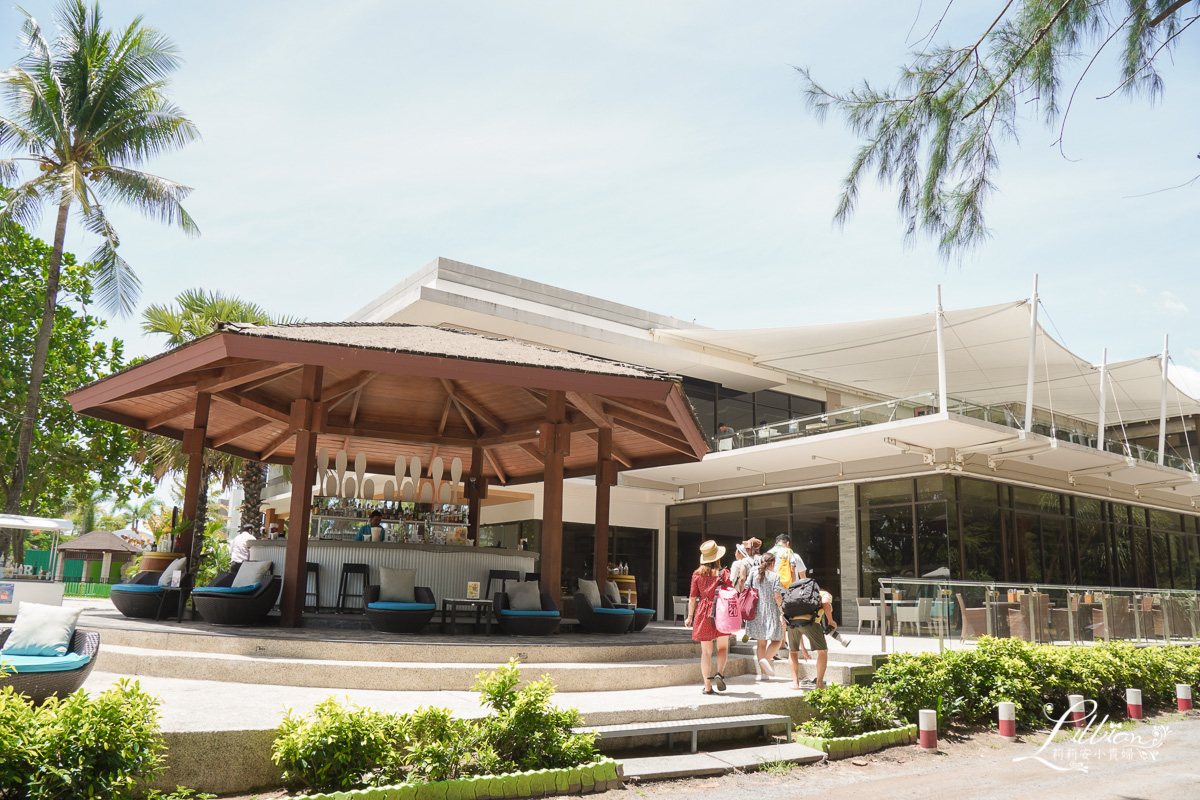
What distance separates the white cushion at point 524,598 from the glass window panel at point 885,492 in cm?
1165

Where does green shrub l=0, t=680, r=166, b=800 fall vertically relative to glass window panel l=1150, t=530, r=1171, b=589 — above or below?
below

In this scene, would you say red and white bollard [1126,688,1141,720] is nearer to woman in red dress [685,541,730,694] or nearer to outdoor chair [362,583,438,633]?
woman in red dress [685,541,730,694]

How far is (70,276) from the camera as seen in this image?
19469 millimetres

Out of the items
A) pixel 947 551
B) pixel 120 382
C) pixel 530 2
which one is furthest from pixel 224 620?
pixel 947 551

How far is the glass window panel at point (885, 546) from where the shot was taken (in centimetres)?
1842

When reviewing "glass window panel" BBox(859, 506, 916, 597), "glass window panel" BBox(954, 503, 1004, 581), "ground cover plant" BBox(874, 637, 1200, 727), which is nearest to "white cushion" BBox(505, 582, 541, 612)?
"ground cover plant" BBox(874, 637, 1200, 727)

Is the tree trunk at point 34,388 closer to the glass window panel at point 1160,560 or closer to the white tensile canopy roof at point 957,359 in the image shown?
the white tensile canopy roof at point 957,359

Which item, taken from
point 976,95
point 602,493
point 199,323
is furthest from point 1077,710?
point 199,323

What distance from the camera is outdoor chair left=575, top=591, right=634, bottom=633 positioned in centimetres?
1076

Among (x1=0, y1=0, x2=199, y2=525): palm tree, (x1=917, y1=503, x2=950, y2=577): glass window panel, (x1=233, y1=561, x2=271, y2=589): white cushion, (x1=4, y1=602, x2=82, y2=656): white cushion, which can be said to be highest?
(x1=0, y1=0, x2=199, y2=525): palm tree

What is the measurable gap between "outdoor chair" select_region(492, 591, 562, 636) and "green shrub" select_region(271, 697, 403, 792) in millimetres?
4407

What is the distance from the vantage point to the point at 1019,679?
9367 millimetres

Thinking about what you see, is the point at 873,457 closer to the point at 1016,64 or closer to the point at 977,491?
the point at 977,491

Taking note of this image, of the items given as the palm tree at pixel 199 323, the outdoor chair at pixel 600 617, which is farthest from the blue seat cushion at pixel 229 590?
the palm tree at pixel 199 323
